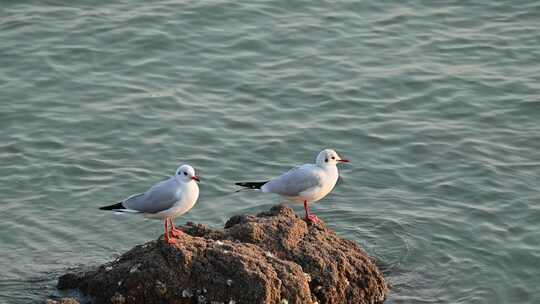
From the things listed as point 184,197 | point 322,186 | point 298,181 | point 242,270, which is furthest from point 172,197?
point 322,186

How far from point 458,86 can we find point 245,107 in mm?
3703

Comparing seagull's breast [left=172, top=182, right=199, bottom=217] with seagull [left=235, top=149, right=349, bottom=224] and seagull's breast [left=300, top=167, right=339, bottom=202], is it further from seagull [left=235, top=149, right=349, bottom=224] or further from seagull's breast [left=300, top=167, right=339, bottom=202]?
seagull's breast [left=300, top=167, right=339, bottom=202]

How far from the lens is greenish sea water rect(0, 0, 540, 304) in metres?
13.0

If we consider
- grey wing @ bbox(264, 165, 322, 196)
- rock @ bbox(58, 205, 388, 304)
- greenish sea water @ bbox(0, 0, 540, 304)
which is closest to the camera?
rock @ bbox(58, 205, 388, 304)

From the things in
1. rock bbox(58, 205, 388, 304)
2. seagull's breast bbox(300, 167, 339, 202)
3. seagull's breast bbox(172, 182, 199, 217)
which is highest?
seagull's breast bbox(172, 182, 199, 217)

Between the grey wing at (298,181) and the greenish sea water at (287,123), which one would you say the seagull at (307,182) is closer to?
the grey wing at (298,181)

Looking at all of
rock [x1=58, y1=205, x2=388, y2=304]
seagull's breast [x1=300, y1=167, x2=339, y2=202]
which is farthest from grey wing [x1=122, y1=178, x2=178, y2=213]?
seagull's breast [x1=300, y1=167, x2=339, y2=202]

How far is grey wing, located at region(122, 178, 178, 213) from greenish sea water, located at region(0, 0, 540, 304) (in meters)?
1.59

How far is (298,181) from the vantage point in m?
11.4

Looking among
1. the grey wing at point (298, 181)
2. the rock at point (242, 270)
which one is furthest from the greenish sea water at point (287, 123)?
the grey wing at point (298, 181)

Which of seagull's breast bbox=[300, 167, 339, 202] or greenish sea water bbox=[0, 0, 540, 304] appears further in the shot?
greenish sea water bbox=[0, 0, 540, 304]

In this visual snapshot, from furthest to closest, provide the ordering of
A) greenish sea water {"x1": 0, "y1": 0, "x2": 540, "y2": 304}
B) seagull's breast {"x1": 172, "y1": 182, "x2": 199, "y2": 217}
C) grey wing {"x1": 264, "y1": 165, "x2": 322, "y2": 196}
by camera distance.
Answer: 1. greenish sea water {"x1": 0, "y1": 0, "x2": 540, "y2": 304}
2. grey wing {"x1": 264, "y1": 165, "x2": 322, "y2": 196}
3. seagull's breast {"x1": 172, "y1": 182, "x2": 199, "y2": 217}

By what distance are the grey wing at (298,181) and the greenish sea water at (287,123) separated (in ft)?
4.94

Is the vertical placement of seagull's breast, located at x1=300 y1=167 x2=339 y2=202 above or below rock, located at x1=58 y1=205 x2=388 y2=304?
above
